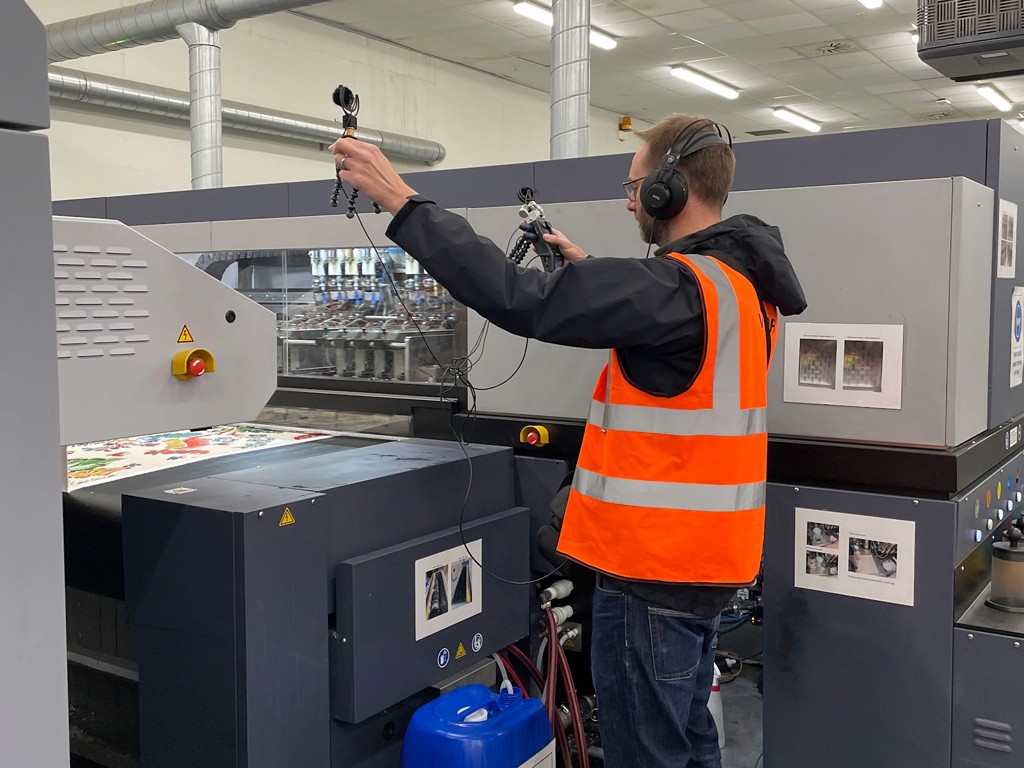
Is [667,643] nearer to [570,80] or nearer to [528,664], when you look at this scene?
[528,664]

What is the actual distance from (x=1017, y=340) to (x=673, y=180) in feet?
3.98

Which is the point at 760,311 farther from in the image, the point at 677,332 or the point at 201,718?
the point at 201,718

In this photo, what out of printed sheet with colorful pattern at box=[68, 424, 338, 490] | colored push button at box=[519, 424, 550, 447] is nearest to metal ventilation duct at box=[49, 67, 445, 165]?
printed sheet with colorful pattern at box=[68, 424, 338, 490]

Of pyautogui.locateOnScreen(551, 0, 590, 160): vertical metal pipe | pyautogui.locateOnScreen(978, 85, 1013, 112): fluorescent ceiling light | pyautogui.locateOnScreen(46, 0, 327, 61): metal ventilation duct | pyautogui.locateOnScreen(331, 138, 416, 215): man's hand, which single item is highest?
pyautogui.locateOnScreen(978, 85, 1013, 112): fluorescent ceiling light

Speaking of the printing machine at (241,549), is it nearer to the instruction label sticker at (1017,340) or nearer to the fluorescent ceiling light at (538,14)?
the instruction label sticker at (1017,340)

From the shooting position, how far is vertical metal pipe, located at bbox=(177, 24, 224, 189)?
511 cm

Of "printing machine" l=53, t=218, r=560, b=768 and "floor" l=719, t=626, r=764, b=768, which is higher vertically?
"printing machine" l=53, t=218, r=560, b=768

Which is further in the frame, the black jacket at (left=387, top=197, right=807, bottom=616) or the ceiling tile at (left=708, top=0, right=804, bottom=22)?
the ceiling tile at (left=708, top=0, right=804, bottom=22)

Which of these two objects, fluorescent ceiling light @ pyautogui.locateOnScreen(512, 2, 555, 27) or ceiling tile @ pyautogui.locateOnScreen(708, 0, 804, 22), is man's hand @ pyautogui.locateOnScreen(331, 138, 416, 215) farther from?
ceiling tile @ pyautogui.locateOnScreen(708, 0, 804, 22)

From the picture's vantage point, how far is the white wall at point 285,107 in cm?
578

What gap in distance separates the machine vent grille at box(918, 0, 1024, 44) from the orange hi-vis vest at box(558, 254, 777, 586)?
146 centimetres

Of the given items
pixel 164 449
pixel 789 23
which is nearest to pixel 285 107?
pixel 789 23

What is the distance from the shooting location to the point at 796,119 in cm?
1084

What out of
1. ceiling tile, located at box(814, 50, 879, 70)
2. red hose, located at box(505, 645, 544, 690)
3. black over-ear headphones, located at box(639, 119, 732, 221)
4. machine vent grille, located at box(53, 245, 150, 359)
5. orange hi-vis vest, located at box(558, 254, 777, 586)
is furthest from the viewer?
ceiling tile, located at box(814, 50, 879, 70)
